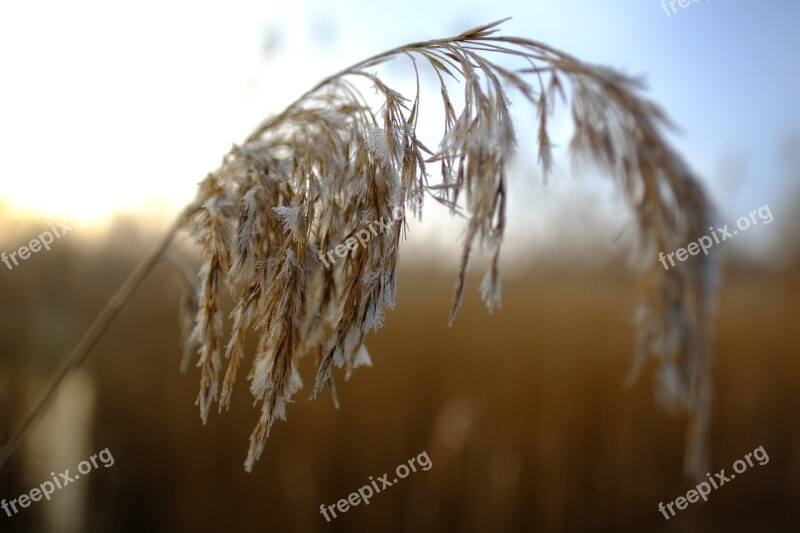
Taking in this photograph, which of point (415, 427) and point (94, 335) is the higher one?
point (94, 335)

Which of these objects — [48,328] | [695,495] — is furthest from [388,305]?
[695,495]

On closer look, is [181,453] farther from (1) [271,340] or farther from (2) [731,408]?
(2) [731,408]

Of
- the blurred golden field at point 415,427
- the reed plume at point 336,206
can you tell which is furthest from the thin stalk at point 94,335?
the blurred golden field at point 415,427

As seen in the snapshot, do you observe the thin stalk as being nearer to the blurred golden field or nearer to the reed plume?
the reed plume

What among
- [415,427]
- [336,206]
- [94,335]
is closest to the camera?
[336,206]

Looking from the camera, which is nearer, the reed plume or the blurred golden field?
the reed plume

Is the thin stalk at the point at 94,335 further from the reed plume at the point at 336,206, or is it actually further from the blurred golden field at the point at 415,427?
the blurred golden field at the point at 415,427

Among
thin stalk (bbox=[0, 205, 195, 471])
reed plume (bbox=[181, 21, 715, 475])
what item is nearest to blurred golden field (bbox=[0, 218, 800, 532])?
thin stalk (bbox=[0, 205, 195, 471])

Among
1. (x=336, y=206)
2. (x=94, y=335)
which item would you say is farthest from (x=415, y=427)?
(x=336, y=206)

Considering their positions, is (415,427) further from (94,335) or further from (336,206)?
(336,206)
